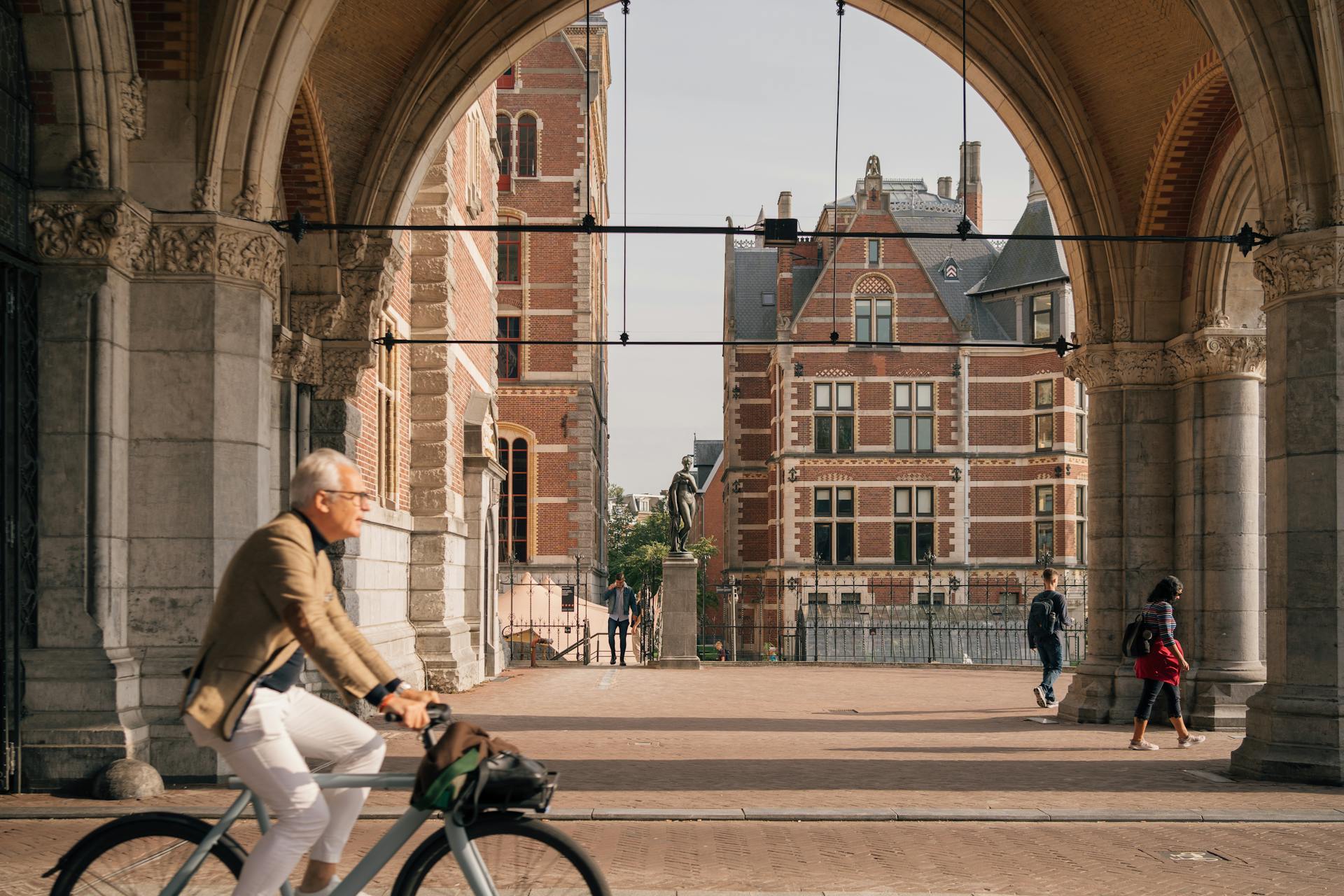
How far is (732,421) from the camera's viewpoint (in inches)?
2110

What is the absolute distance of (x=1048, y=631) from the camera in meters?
18.0

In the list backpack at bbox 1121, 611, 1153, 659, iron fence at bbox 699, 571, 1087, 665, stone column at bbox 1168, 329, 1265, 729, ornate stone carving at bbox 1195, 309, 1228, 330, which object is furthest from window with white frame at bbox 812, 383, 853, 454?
backpack at bbox 1121, 611, 1153, 659

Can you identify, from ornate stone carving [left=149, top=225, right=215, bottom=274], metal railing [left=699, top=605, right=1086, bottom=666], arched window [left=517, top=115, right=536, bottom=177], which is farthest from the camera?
arched window [left=517, top=115, right=536, bottom=177]

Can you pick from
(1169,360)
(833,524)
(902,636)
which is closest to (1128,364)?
(1169,360)

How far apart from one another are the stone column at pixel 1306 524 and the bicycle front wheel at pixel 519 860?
774 centimetres

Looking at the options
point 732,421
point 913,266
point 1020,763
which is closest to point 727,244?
point 732,421

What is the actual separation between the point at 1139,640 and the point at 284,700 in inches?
385

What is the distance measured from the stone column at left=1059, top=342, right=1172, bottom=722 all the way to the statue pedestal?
10.7 meters

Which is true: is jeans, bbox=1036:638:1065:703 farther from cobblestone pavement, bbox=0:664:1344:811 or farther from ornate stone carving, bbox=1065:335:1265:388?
ornate stone carving, bbox=1065:335:1265:388

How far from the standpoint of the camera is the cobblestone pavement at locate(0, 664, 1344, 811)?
9.38m

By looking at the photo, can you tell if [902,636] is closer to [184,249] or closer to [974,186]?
[974,186]

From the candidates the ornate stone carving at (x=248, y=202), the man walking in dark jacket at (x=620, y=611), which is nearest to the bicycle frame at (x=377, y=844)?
the ornate stone carving at (x=248, y=202)

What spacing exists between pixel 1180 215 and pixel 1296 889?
382 inches

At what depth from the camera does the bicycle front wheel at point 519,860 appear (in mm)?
4074
